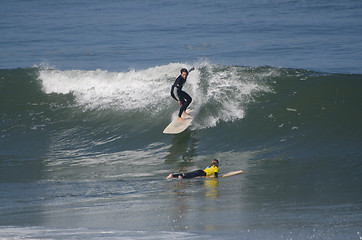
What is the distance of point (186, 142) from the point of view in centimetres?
1146

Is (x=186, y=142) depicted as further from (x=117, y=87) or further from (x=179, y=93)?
(x=117, y=87)

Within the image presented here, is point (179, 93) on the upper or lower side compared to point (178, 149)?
upper

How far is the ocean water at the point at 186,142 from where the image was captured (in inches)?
238

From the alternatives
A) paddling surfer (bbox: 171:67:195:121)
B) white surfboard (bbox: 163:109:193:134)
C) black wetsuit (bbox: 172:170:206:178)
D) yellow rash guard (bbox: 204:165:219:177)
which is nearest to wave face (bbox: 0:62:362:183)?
white surfboard (bbox: 163:109:193:134)

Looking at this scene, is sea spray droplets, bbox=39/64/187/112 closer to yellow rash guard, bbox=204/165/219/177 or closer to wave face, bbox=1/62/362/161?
wave face, bbox=1/62/362/161

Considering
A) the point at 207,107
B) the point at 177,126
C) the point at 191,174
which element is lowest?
the point at 191,174

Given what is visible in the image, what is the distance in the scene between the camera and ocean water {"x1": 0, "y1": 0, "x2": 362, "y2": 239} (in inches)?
238

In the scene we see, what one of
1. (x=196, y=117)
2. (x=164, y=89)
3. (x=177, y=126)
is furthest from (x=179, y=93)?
(x=164, y=89)

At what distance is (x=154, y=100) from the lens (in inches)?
554

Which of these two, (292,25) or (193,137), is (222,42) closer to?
(292,25)

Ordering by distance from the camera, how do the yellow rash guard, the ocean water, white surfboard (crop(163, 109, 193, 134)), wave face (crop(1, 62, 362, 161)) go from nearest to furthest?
1. the ocean water
2. the yellow rash guard
3. wave face (crop(1, 62, 362, 161))
4. white surfboard (crop(163, 109, 193, 134))

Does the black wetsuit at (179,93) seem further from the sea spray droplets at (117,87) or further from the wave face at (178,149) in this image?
the sea spray droplets at (117,87)

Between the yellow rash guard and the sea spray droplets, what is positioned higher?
the sea spray droplets

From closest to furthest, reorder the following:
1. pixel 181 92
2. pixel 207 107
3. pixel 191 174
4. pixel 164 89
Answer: pixel 191 174, pixel 181 92, pixel 207 107, pixel 164 89
